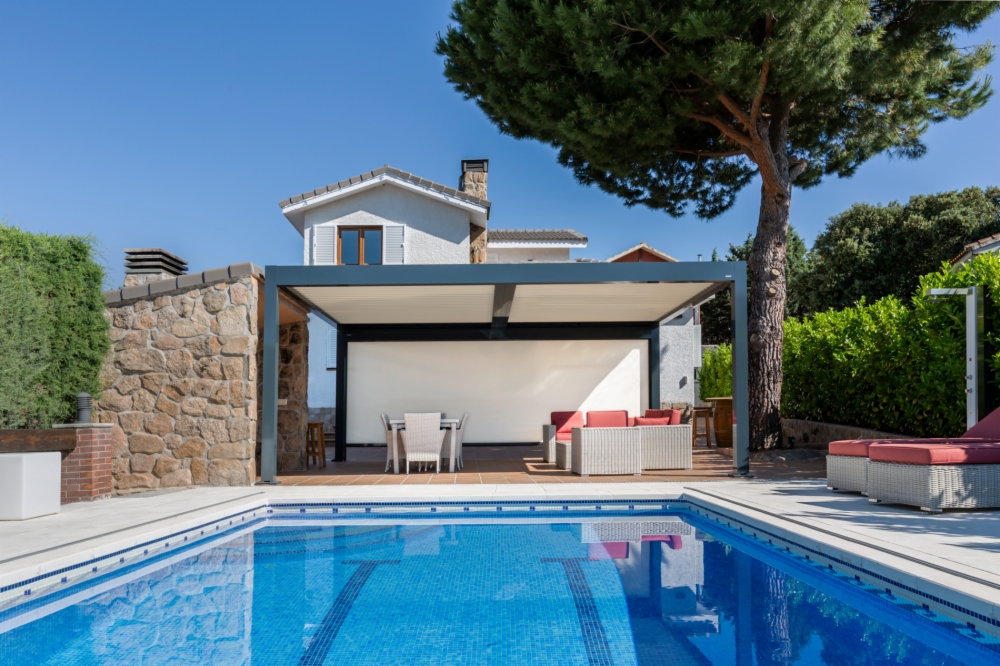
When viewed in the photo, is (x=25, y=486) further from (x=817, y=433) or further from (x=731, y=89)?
(x=817, y=433)

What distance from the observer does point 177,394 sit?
850 centimetres

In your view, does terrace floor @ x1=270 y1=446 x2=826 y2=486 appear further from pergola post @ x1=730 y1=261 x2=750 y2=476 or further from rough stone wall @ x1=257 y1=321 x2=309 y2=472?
pergola post @ x1=730 y1=261 x2=750 y2=476

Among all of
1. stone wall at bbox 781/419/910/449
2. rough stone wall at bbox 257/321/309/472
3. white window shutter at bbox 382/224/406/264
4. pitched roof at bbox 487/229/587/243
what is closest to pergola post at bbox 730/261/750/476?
stone wall at bbox 781/419/910/449

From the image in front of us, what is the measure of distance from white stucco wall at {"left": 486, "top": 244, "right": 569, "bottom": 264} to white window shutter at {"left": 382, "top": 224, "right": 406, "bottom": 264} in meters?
7.06

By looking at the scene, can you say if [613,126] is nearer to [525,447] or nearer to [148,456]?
[525,447]

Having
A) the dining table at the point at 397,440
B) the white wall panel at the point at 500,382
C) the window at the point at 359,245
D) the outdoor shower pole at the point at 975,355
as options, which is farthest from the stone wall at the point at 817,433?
the window at the point at 359,245

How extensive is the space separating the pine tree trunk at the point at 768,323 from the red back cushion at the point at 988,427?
431 cm

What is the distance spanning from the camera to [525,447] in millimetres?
14930

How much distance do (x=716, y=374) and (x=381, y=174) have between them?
1026cm

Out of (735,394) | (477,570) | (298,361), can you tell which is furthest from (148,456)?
(735,394)

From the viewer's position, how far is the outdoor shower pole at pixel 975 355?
8.05 meters

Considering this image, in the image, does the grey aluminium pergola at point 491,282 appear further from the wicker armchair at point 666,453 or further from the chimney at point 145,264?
the chimney at point 145,264

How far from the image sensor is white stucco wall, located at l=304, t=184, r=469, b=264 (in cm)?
1769

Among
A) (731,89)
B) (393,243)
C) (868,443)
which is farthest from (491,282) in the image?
(393,243)
